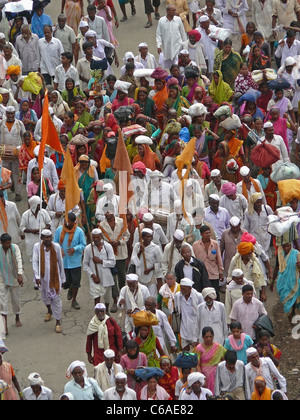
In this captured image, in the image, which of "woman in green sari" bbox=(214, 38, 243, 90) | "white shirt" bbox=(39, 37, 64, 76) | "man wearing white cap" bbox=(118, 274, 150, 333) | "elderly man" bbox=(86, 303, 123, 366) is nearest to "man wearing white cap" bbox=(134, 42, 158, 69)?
"woman in green sari" bbox=(214, 38, 243, 90)

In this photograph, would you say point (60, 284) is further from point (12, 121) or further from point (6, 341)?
point (12, 121)

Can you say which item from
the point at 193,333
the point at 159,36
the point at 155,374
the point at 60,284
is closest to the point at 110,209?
the point at 60,284

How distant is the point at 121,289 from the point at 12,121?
4288mm

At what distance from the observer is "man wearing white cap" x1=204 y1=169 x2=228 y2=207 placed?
60.8ft

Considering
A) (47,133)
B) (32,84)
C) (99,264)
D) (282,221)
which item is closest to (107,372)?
(99,264)

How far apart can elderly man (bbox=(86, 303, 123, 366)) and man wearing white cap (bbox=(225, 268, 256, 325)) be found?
Answer: 145cm

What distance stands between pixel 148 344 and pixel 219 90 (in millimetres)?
6322

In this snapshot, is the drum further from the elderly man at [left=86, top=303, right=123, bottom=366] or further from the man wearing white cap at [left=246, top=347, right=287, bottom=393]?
the man wearing white cap at [left=246, top=347, right=287, bottom=393]

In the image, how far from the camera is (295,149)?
21.2 meters

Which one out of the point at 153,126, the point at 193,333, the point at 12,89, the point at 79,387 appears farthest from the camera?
the point at 12,89

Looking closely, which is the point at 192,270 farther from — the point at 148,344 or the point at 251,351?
the point at 251,351

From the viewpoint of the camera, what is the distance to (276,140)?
64.0ft

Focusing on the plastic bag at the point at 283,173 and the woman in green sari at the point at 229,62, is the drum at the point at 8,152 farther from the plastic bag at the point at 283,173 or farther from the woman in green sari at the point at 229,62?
the plastic bag at the point at 283,173

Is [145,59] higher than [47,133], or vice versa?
[47,133]
